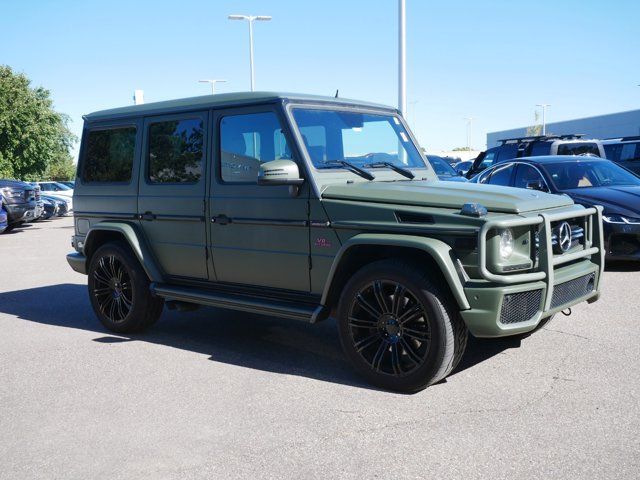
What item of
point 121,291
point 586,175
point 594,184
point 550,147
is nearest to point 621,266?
point 594,184

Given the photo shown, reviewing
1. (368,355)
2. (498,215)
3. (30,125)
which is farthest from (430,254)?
(30,125)

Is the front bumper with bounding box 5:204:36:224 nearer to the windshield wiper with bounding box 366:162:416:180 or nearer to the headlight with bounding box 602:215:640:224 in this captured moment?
the headlight with bounding box 602:215:640:224

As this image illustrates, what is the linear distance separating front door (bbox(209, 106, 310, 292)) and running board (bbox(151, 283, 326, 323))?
13 cm

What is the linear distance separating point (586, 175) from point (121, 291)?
21.6 ft

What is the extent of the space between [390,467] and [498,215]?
1.77 meters

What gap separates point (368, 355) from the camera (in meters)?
4.93

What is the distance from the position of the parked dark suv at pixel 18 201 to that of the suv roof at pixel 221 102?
45.3 ft

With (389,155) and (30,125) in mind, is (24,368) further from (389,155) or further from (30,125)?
(30,125)

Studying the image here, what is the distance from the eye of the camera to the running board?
5148mm

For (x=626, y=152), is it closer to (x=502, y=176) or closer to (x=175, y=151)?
(x=502, y=176)

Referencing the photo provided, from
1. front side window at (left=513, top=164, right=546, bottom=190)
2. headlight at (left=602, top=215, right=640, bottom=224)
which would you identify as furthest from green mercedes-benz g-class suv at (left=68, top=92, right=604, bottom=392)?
front side window at (left=513, top=164, right=546, bottom=190)

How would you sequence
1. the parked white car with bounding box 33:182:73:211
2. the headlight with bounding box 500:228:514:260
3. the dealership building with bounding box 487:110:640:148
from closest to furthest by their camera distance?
the headlight with bounding box 500:228:514:260 < the parked white car with bounding box 33:182:73:211 < the dealership building with bounding box 487:110:640:148

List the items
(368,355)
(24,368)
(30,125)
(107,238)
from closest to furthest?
(368,355)
(24,368)
(107,238)
(30,125)

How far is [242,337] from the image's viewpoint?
648 centimetres
